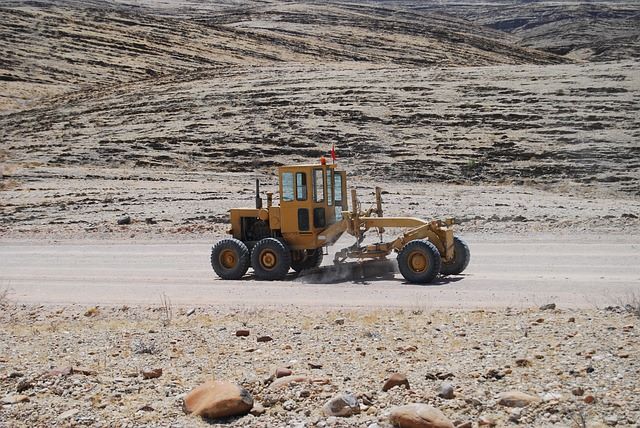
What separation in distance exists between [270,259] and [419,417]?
29.7 feet

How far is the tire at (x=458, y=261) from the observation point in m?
14.1

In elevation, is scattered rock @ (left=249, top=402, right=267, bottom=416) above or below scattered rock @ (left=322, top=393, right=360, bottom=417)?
below

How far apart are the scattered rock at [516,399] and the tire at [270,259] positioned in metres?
8.59

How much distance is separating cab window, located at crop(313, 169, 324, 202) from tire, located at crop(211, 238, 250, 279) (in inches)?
67.8

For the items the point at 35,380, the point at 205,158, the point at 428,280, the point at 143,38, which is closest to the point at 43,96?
the point at 143,38

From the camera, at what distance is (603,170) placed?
30328 millimetres

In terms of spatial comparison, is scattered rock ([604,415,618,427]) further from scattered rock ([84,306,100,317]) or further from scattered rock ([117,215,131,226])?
scattered rock ([117,215,131,226])

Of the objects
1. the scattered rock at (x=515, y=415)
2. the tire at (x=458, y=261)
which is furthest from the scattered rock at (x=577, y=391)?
the tire at (x=458, y=261)

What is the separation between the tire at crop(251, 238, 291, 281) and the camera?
567 inches

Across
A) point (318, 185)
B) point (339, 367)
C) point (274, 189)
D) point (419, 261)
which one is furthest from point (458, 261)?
point (274, 189)

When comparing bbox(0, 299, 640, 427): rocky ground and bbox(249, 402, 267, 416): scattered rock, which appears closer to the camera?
bbox(0, 299, 640, 427): rocky ground

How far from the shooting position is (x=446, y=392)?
6.21 metres

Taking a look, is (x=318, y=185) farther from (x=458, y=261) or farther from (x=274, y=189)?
(x=274, y=189)

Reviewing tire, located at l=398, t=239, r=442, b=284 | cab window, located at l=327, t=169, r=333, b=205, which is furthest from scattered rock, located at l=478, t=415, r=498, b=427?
cab window, located at l=327, t=169, r=333, b=205
